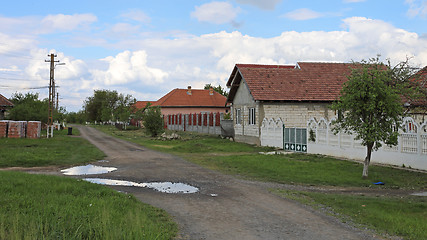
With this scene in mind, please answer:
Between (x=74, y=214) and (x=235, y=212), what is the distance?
3.25 m

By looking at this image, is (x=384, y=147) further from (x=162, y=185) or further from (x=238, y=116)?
(x=238, y=116)

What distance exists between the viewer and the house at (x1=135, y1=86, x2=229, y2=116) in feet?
249

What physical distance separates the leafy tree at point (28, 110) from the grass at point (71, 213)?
3640 centimetres

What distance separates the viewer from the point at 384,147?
661 inches

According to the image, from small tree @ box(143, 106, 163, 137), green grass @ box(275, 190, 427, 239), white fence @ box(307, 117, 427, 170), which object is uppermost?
small tree @ box(143, 106, 163, 137)

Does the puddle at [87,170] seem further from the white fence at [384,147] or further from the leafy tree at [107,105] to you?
the leafy tree at [107,105]

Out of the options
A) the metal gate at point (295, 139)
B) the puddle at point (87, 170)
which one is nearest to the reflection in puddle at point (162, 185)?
the puddle at point (87, 170)

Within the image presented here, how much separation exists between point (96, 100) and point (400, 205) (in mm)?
113246

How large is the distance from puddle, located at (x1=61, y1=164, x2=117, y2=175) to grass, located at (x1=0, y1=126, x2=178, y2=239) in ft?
12.1

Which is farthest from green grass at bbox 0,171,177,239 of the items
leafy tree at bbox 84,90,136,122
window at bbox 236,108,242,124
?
leafy tree at bbox 84,90,136,122

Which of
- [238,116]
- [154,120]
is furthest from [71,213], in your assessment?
[154,120]

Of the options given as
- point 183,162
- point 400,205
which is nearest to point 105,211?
point 400,205

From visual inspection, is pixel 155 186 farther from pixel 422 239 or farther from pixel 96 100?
pixel 96 100

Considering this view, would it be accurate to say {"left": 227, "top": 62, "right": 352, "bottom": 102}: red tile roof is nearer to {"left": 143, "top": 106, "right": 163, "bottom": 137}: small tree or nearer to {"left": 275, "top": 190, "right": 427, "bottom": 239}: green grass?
{"left": 143, "top": 106, "right": 163, "bottom": 137}: small tree
